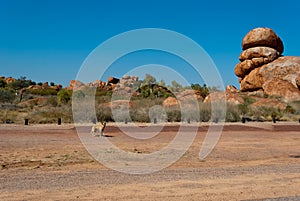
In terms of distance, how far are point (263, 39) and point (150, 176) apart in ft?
161

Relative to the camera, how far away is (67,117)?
32688 millimetres

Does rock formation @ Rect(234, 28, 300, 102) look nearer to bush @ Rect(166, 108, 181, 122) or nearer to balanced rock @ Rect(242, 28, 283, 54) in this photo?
balanced rock @ Rect(242, 28, 283, 54)

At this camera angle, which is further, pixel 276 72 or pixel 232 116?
pixel 276 72

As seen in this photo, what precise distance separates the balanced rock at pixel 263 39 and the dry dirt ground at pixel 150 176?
40966 millimetres

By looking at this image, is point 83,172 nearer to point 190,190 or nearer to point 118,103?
point 190,190

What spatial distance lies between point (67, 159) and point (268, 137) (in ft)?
41.9

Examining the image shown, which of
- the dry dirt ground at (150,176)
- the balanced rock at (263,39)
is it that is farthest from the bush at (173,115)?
the balanced rock at (263,39)

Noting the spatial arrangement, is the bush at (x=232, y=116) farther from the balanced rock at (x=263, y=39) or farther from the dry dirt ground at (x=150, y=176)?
the balanced rock at (x=263, y=39)

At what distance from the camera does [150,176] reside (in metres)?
9.84

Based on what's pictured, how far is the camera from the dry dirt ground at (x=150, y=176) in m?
7.71

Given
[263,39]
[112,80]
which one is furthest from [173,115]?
[112,80]

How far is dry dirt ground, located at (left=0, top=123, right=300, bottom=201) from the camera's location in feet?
25.3

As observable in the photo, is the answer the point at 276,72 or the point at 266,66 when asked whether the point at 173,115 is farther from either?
the point at 266,66

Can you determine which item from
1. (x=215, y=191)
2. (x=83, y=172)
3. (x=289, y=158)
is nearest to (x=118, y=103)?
(x=289, y=158)
